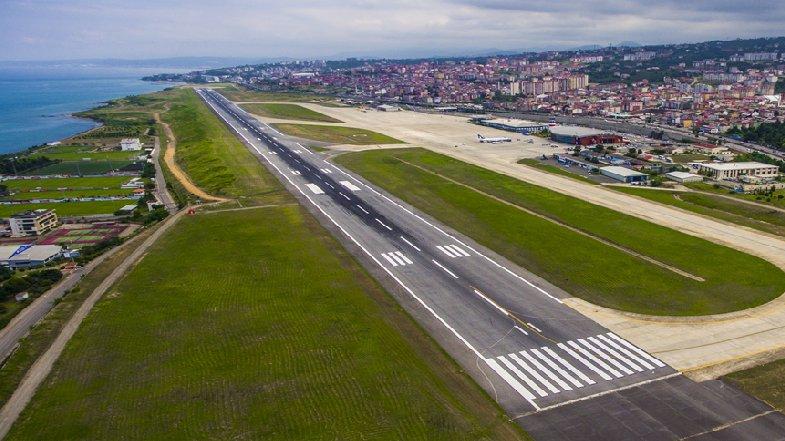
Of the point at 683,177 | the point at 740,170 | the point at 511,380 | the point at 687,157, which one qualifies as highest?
the point at 740,170

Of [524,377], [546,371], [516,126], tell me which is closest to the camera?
[524,377]

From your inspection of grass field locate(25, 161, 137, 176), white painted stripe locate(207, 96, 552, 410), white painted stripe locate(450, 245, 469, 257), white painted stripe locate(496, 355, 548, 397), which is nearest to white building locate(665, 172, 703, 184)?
white painted stripe locate(450, 245, 469, 257)

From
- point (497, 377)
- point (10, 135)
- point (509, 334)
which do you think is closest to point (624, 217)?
point (509, 334)

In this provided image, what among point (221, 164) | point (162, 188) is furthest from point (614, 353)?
point (221, 164)

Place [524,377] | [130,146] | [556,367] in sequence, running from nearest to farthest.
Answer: [524,377], [556,367], [130,146]

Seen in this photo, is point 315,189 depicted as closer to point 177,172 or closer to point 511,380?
point 177,172

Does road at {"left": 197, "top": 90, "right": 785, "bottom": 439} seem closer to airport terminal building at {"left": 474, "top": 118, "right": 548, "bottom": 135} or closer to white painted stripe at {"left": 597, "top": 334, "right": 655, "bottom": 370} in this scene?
white painted stripe at {"left": 597, "top": 334, "right": 655, "bottom": 370}
